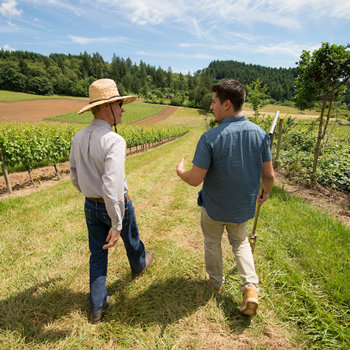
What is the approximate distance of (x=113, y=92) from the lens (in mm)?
1830

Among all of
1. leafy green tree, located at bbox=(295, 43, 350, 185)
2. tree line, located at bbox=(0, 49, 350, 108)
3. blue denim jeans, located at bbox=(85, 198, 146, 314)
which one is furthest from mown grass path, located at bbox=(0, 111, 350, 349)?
tree line, located at bbox=(0, 49, 350, 108)

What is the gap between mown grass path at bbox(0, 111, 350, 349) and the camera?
175 cm

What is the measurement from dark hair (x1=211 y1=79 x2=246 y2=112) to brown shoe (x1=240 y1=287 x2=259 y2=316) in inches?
68.4

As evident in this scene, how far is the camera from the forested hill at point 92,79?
74.8 meters

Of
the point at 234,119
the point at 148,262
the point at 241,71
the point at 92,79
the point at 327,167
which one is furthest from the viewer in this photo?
the point at 241,71

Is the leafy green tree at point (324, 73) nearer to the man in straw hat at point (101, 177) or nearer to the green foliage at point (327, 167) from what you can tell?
the green foliage at point (327, 167)

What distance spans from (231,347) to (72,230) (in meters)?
2.90

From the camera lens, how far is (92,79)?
86000mm

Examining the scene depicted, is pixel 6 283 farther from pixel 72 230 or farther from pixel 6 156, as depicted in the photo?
pixel 6 156

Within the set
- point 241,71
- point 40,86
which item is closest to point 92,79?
point 40,86

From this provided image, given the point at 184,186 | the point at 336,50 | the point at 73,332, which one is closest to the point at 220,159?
the point at 73,332

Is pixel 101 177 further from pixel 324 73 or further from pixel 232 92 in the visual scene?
pixel 324 73

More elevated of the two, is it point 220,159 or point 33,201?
point 220,159

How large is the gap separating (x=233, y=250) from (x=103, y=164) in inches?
61.9
